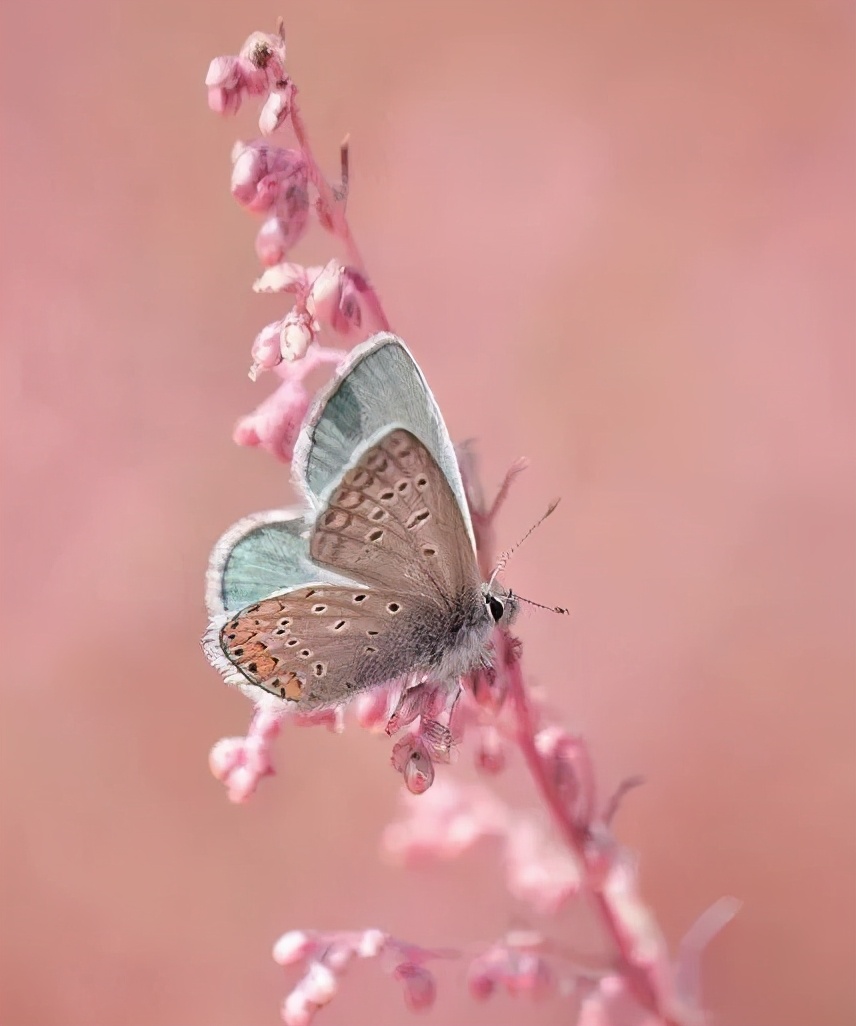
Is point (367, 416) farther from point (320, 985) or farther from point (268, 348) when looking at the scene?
point (320, 985)

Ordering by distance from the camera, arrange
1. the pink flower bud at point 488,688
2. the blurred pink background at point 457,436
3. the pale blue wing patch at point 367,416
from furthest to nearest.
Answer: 1. the blurred pink background at point 457,436
2. the pink flower bud at point 488,688
3. the pale blue wing patch at point 367,416

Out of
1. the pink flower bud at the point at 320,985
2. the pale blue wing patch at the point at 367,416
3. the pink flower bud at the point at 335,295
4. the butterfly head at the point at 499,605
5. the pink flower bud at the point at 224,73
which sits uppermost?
the pink flower bud at the point at 224,73

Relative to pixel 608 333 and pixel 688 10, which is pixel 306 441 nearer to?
pixel 608 333

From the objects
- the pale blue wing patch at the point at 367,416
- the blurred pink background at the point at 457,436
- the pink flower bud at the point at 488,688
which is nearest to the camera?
the pale blue wing patch at the point at 367,416

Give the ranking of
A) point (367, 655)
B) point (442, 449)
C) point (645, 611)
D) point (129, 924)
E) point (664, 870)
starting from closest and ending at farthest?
point (442, 449) < point (367, 655) < point (664, 870) < point (645, 611) < point (129, 924)

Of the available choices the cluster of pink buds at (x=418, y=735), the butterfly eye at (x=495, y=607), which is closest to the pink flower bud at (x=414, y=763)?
the cluster of pink buds at (x=418, y=735)

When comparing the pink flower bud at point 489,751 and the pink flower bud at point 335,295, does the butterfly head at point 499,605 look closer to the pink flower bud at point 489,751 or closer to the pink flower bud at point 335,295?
the pink flower bud at point 489,751

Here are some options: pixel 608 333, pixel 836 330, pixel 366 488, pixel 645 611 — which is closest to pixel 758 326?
pixel 836 330
